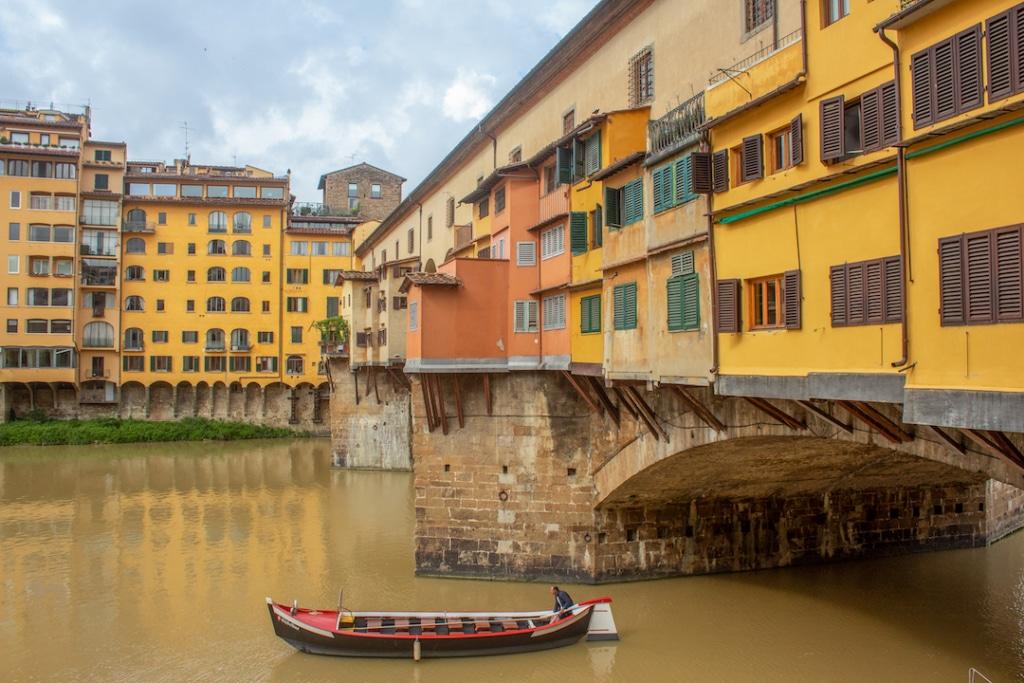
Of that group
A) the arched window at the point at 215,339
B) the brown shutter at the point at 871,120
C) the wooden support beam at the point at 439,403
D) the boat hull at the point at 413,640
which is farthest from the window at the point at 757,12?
the arched window at the point at 215,339

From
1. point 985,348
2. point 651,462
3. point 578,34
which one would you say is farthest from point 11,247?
point 985,348

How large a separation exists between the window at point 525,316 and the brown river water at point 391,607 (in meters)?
6.18

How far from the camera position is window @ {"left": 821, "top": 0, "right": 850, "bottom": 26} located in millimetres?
10485

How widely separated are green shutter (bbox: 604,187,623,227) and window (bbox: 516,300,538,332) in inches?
179

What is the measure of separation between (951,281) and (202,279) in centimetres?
5403

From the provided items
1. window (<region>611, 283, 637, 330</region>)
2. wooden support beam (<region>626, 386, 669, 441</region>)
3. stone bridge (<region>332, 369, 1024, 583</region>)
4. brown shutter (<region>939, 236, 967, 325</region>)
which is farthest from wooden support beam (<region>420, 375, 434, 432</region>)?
brown shutter (<region>939, 236, 967, 325</region>)

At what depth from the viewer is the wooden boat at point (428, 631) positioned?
51.8ft

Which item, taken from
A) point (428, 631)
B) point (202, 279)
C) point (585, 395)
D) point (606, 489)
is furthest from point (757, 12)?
point (202, 279)

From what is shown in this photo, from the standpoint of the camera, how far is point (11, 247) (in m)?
51.5

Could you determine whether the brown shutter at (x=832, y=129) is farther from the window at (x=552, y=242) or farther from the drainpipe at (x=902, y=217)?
the window at (x=552, y=242)

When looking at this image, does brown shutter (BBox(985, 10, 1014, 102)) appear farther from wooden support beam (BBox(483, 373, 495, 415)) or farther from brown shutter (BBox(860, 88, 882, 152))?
wooden support beam (BBox(483, 373, 495, 415))

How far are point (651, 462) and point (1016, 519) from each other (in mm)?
16632

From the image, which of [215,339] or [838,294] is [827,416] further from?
[215,339]

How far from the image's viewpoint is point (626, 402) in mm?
17781
